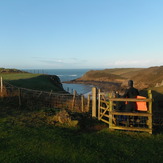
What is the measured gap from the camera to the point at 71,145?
7.29 meters

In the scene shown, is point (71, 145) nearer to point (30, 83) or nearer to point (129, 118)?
point (129, 118)

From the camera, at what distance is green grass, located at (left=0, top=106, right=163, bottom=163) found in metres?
6.30

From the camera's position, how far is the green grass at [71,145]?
6301mm

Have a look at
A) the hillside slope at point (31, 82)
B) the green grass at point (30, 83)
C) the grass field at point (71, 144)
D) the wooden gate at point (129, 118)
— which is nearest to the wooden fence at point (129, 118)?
the wooden gate at point (129, 118)

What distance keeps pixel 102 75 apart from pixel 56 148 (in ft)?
324

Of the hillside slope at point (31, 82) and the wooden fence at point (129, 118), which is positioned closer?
the wooden fence at point (129, 118)

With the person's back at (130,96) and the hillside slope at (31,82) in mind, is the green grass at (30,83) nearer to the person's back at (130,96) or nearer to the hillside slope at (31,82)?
the hillside slope at (31,82)

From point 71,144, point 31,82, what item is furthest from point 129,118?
point 31,82

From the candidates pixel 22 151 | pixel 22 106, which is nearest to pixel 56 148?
pixel 22 151

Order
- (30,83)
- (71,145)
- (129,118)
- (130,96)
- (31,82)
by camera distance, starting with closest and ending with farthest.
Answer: (71,145) < (130,96) < (129,118) < (30,83) < (31,82)

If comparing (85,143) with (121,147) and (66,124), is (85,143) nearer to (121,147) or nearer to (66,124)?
(121,147)

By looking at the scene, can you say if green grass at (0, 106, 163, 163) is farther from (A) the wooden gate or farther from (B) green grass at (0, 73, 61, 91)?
(B) green grass at (0, 73, 61, 91)

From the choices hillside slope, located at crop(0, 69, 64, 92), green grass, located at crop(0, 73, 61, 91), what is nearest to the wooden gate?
hillside slope, located at crop(0, 69, 64, 92)

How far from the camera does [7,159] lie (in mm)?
6148
